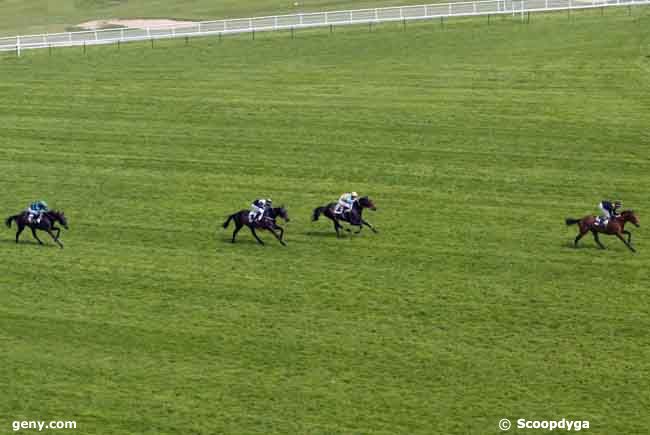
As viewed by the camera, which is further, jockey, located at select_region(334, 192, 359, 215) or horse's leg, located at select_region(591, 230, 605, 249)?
jockey, located at select_region(334, 192, 359, 215)

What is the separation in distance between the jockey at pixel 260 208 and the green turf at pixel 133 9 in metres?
47.2

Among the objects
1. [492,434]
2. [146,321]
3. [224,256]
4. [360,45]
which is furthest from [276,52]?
[492,434]

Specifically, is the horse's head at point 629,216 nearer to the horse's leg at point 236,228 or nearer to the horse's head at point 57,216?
the horse's leg at point 236,228

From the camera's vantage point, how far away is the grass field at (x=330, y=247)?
2416 cm

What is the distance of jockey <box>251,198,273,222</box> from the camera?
32.0 m

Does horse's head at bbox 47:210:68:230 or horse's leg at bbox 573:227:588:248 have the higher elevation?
horse's head at bbox 47:210:68:230

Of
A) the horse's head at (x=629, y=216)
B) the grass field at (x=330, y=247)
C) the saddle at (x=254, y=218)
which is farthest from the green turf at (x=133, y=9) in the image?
the horse's head at (x=629, y=216)

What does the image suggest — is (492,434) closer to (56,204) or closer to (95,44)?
(56,204)

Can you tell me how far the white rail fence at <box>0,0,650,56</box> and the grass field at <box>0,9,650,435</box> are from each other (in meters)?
3.92

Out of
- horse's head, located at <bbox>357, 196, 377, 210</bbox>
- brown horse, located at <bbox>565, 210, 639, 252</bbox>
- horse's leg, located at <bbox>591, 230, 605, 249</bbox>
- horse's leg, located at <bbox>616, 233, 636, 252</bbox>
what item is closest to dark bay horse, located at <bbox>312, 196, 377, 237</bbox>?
horse's head, located at <bbox>357, 196, 377, 210</bbox>

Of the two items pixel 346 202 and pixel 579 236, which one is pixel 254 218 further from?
pixel 579 236

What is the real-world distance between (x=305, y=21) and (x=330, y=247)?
34685 millimetres

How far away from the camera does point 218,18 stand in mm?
77812

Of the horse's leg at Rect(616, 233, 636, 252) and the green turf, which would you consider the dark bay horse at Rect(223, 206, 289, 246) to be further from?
the green turf
